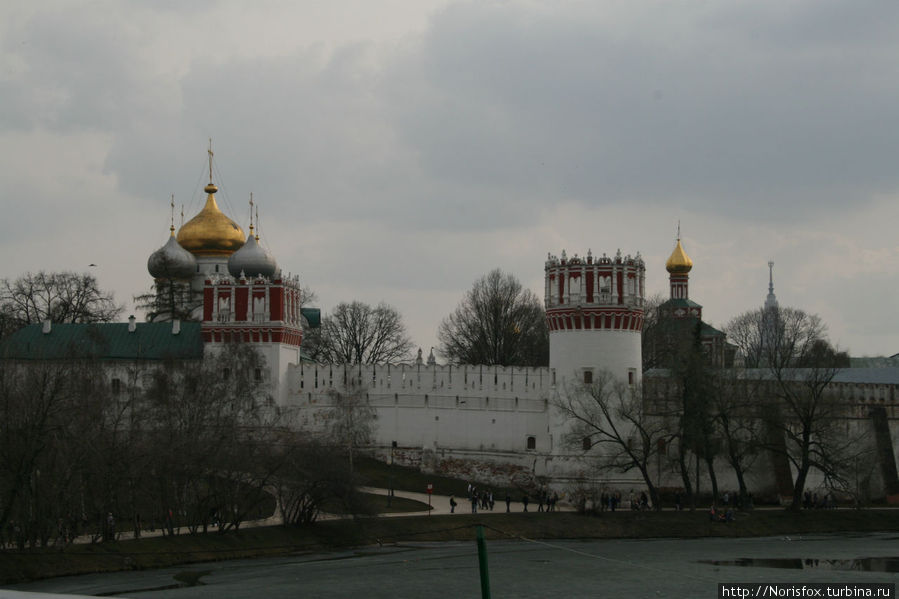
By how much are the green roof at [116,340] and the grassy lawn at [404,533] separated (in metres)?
15.4

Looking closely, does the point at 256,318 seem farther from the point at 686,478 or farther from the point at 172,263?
the point at 686,478

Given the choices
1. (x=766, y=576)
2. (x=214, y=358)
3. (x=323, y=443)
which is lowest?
(x=766, y=576)

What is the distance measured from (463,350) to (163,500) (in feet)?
104

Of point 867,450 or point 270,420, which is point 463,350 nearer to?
point 270,420

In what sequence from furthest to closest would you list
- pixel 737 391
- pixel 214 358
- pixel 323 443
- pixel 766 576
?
pixel 214 358, pixel 737 391, pixel 323 443, pixel 766 576

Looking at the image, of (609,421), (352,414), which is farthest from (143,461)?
(609,421)

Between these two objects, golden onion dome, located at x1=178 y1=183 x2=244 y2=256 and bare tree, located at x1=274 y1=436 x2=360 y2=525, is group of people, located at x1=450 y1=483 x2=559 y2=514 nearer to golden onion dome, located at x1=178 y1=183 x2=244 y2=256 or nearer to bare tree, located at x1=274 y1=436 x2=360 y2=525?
bare tree, located at x1=274 y1=436 x2=360 y2=525

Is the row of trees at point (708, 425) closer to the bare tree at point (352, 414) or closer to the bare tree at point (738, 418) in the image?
the bare tree at point (738, 418)

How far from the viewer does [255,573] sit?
36.4 meters

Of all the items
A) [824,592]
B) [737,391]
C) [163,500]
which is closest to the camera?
[824,592]

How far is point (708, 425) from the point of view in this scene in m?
48.0

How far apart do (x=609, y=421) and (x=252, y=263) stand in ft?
59.0

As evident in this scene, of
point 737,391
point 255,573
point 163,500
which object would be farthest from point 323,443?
point 737,391

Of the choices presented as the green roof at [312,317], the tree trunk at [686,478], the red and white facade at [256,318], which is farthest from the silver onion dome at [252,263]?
the tree trunk at [686,478]
